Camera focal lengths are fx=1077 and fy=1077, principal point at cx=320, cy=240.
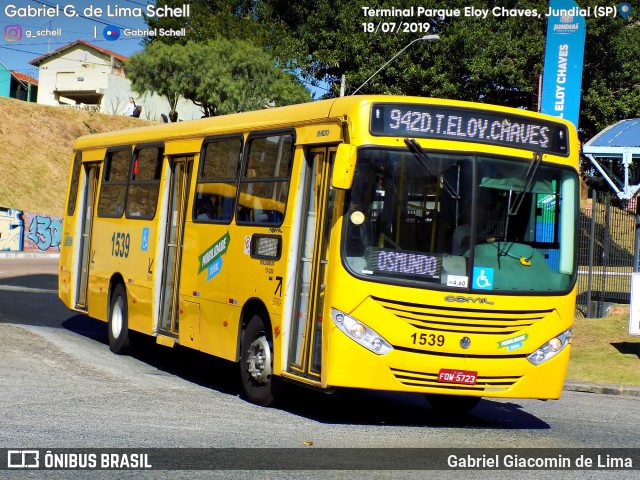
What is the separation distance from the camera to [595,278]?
69.7ft

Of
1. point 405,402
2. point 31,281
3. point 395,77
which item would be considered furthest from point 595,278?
point 395,77

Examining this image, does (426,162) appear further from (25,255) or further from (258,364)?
(25,255)

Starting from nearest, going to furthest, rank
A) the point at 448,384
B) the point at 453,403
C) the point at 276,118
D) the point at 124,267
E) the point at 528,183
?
the point at 448,384 < the point at 528,183 < the point at 276,118 < the point at 453,403 < the point at 124,267

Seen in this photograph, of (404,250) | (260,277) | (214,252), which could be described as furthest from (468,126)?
(214,252)

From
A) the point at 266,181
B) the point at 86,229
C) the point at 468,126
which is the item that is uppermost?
the point at 468,126

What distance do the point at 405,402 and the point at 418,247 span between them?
141 inches

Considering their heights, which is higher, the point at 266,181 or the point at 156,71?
the point at 156,71

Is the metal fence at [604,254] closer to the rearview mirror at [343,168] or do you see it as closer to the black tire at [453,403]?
the black tire at [453,403]

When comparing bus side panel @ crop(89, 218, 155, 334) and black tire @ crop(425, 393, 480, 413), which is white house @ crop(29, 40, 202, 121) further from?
black tire @ crop(425, 393, 480, 413)

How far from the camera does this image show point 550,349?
1042 cm

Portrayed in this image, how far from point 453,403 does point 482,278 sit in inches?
94.4

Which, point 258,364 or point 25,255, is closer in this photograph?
point 258,364

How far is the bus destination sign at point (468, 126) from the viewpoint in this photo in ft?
33.0

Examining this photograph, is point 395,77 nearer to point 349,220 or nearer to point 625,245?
point 625,245
